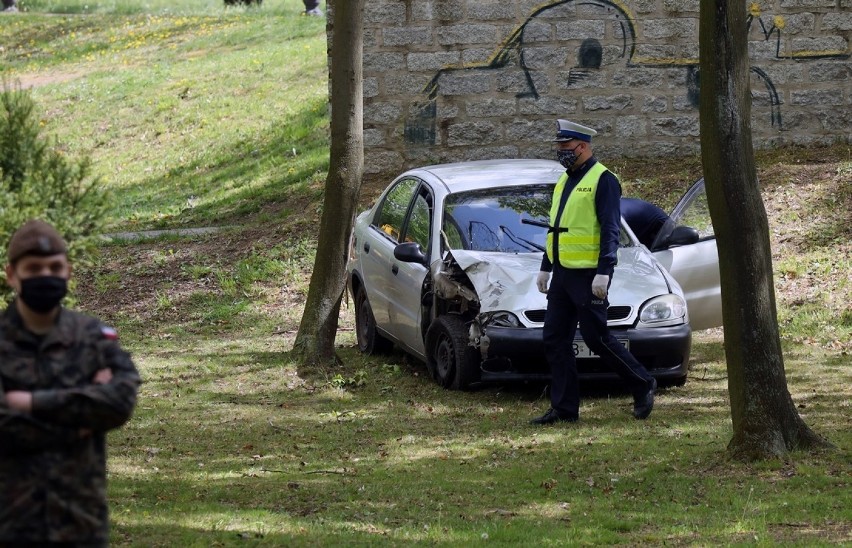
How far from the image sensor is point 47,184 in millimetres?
6637

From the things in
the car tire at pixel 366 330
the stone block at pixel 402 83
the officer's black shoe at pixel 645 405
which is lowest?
the car tire at pixel 366 330

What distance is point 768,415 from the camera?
287 inches

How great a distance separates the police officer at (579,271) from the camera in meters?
8.59

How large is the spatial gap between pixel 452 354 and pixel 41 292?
5999 mm

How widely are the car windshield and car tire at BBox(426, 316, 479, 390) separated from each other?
2.31 ft

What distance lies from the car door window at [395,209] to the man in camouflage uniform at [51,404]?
23.3ft

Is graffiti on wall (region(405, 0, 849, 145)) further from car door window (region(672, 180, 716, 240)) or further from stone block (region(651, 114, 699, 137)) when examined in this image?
car door window (region(672, 180, 716, 240))

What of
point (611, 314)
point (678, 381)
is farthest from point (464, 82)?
point (611, 314)

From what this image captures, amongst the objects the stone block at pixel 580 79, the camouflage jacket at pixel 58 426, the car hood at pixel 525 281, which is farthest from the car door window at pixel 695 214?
the camouflage jacket at pixel 58 426

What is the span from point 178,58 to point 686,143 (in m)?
15.6

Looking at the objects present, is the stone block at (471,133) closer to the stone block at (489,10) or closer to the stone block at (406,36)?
the stone block at (406,36)

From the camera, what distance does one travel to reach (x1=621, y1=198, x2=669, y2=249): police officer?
10.9 meters

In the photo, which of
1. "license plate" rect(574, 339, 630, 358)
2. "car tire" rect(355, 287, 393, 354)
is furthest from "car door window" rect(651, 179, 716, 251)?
"car tire" rect(355, 287, 393, 354)

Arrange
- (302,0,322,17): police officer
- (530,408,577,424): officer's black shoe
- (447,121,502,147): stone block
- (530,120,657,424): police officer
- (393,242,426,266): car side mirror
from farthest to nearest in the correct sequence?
1. (302,0,322,17): police officer
2. (447,121,502,147): stone block
3. (393,242,426,266): car side mirror
4. (530,408,577,424): officer's black shoe
5. (530,120,657,424): police officer
